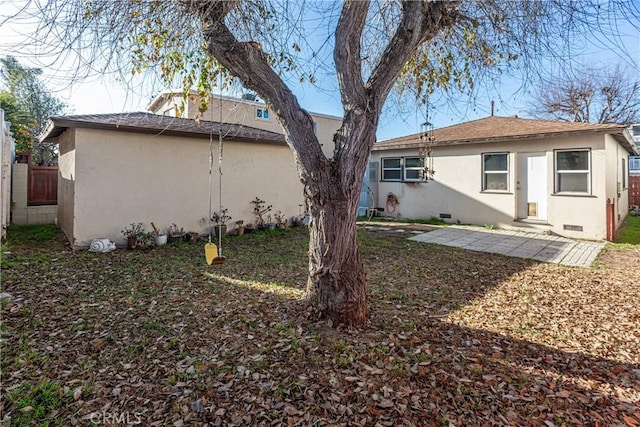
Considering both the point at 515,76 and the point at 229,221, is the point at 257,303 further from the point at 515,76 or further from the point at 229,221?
the point at 229,221

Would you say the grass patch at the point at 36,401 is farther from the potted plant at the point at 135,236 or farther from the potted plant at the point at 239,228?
the potted plant at the point at 239,228

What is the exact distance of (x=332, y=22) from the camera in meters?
3.82

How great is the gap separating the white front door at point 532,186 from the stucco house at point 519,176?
3 centimetres

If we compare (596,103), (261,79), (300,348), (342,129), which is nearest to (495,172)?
(342,129)

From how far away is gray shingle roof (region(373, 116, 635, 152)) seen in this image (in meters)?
8.74

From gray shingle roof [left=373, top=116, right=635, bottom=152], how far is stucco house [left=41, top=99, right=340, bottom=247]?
19.3 ft

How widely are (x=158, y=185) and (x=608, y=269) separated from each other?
9271mm

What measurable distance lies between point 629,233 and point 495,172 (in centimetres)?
405

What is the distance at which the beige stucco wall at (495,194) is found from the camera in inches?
341

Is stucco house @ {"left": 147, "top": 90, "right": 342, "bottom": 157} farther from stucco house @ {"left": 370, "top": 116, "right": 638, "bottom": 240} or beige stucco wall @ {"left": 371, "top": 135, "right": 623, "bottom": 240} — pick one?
stucco house @ {"left": 370, "top": 116, "right": 638, "bottom": 240}

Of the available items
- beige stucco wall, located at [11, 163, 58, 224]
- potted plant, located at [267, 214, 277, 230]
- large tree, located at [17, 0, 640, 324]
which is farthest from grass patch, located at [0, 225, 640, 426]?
beige stucco wall, located at [11, 163, 58, 224]

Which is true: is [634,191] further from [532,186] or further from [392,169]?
[392,169]

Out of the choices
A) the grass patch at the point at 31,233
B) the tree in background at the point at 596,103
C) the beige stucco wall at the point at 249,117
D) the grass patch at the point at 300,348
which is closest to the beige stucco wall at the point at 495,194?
the beige stucco wall at the point at 249,117

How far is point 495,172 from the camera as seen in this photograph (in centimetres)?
1064
